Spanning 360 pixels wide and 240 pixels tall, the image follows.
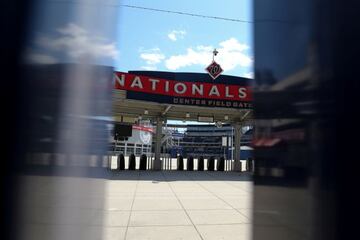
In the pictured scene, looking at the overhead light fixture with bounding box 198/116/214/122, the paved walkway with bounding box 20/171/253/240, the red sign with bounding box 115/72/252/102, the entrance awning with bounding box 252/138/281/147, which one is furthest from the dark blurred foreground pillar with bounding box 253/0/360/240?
the overhead light fixture with bounding box 198/116/214/122

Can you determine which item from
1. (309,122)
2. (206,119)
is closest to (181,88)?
(206,119)

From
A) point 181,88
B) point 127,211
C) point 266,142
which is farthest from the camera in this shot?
point 181,88

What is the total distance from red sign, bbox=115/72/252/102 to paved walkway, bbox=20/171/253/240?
237 inches

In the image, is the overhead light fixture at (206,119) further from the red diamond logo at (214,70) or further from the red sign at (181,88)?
the red diamond logo at (214,70)

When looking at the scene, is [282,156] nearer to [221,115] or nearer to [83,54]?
[83,54]

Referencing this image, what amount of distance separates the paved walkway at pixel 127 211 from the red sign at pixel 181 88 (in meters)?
6.03

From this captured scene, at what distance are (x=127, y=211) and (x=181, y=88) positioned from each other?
11617 millimetres

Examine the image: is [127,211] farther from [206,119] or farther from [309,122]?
[206,119]

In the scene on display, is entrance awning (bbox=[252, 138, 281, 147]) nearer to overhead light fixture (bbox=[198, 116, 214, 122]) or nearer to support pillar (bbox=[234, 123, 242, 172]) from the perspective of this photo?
overhead light fixture (bbox=[198, 116, 214, 122])

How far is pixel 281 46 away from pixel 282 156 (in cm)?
58

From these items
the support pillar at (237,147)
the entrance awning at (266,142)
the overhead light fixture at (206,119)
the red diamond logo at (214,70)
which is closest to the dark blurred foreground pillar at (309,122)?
the entrance awning at (266,142)

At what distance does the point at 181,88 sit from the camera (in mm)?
19188

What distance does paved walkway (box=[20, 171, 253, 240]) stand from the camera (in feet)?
6.14

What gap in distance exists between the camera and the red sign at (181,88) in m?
18.2
